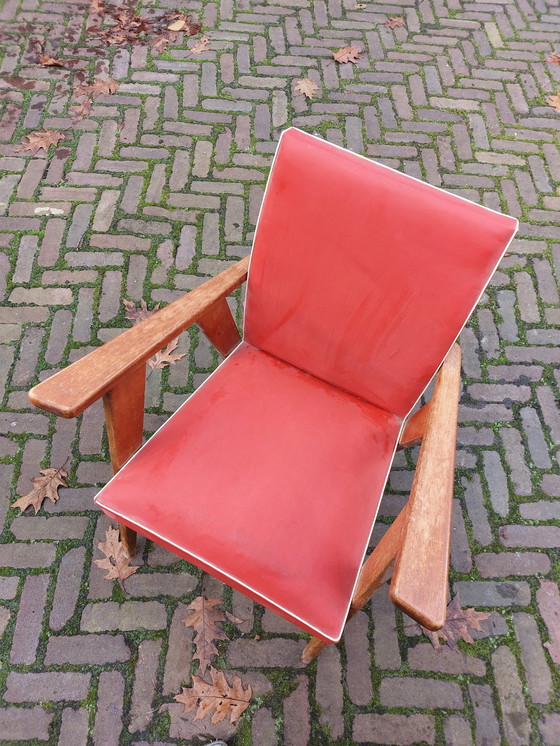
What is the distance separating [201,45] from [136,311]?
7.06 feet

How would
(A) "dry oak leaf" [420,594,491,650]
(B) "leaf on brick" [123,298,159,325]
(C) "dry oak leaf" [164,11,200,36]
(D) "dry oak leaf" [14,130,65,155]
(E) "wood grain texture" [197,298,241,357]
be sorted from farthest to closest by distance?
(C) "dry oak leaf" [164,11,200,36]
(D) "dry oak leaf" [14,130,65,155]
(B) "leaf on brick" [123,298,159,325]
(A) "dry oak leaf" [420,594,491,650]
(E) "wood grain texture" [197,298,241,357]

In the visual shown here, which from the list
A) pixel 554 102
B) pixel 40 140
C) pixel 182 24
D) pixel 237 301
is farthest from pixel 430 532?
Result: pixel 182 24

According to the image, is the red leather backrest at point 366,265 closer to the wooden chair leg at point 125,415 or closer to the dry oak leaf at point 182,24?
the wooden chair leg at point 125,415

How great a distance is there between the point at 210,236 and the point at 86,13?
220 cm

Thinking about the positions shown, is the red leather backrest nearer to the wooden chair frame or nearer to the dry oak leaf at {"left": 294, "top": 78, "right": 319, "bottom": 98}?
the wooden chair frame

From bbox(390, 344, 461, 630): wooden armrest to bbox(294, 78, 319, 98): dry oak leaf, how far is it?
8.86ft

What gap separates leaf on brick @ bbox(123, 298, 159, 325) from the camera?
2588mm

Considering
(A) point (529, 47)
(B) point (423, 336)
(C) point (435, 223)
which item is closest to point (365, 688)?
(B) point (423, 336)

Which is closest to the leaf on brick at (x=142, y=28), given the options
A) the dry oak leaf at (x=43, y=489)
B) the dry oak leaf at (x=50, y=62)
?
the dry oak leaf at (x=50, y=62)

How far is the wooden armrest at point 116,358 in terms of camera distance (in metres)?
1.28

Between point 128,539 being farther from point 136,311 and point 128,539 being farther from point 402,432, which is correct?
point 136,311

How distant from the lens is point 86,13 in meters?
3.74

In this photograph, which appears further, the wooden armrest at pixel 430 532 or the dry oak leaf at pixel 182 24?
the dry oak leaf at pixel 182 24

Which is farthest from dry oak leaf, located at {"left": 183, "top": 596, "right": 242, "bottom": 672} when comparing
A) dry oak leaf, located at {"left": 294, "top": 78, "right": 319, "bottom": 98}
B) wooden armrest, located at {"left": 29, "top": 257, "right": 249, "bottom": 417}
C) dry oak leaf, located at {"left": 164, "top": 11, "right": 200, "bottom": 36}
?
dry oak leaf, located at {"left": 164, "top": 11, "right": 200, "bottom": 36}
